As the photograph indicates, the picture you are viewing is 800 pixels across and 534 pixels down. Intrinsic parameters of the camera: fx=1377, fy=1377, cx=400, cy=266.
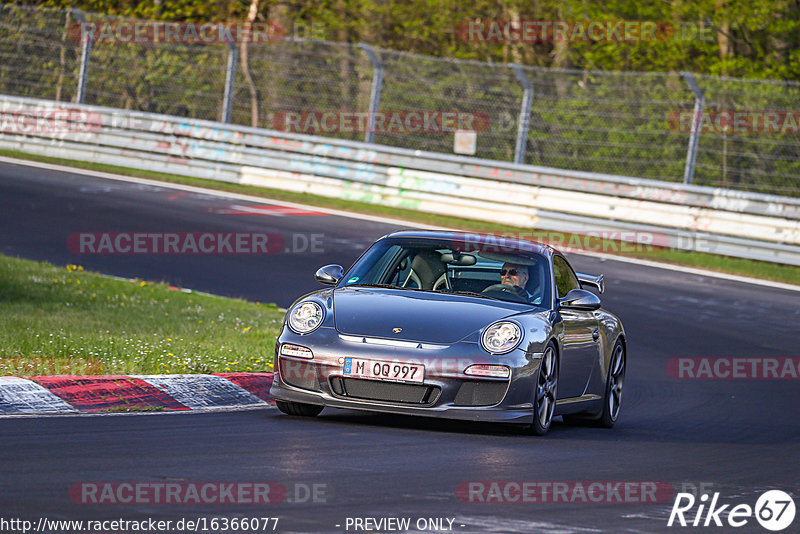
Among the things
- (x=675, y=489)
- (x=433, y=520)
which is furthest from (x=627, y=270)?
(x=433, y=520)

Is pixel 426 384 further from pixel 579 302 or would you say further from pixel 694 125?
pixel 694 125

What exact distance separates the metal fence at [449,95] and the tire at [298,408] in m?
13.3

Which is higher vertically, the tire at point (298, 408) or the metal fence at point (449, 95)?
the metal fence at point (449, 95)

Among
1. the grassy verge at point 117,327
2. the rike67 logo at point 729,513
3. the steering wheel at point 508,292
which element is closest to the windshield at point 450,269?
the steering wheel at point 508,292

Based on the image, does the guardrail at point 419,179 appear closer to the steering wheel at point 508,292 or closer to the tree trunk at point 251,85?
the tree trunk at point 251,85

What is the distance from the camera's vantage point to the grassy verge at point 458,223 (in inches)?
760

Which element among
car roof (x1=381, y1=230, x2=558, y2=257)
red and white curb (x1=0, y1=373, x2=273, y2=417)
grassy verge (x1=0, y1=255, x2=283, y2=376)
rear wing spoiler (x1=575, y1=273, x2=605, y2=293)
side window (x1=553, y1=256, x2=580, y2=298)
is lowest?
grassy verge (x1=0, y1=255, x2=283, y2=376)

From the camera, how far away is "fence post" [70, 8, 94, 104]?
81.6ft

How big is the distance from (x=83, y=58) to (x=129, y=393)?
688 inches

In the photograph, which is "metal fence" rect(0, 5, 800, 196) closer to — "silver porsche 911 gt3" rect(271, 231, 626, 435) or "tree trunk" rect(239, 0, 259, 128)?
"tree trunk" rect(239, 0, 259, 128)

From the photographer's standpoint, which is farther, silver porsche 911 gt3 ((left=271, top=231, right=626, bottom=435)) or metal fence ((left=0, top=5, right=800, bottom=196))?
metal fence ((left=0, top=5, right=800, bottom=196))

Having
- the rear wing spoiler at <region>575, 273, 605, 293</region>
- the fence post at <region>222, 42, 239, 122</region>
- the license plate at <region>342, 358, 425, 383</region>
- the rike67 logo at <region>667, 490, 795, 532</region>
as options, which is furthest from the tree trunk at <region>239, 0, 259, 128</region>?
the rike67 logo at <region>667, 490, 795, 532</region>

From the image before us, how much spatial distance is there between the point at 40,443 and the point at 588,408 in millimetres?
4187

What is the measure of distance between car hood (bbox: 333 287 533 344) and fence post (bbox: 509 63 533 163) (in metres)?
13.3
